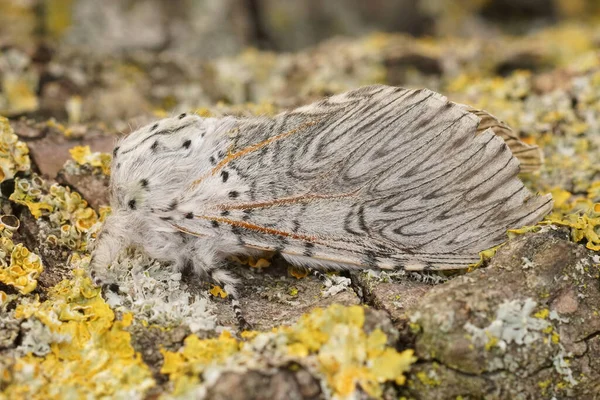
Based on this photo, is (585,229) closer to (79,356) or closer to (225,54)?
(79,356)

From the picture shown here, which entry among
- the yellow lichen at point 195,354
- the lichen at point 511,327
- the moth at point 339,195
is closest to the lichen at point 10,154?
the moth at point 339,195

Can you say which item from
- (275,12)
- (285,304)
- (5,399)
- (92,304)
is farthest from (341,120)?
(275,12)

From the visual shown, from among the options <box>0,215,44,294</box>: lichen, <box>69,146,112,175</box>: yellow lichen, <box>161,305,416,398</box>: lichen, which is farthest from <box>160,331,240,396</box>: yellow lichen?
<box>69,146,112,175</box>: yellow lichen

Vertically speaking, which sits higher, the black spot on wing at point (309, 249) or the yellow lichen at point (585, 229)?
the yellow lichen at point (585, 229)

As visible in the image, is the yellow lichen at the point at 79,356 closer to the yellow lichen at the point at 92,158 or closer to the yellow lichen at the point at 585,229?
the yellow lichen at the point at 92,158

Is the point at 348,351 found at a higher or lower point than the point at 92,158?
lower

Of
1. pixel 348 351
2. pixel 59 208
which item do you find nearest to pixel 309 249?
pixel 348 351

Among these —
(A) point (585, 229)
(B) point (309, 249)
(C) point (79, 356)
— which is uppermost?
(A) point (585, 229)
